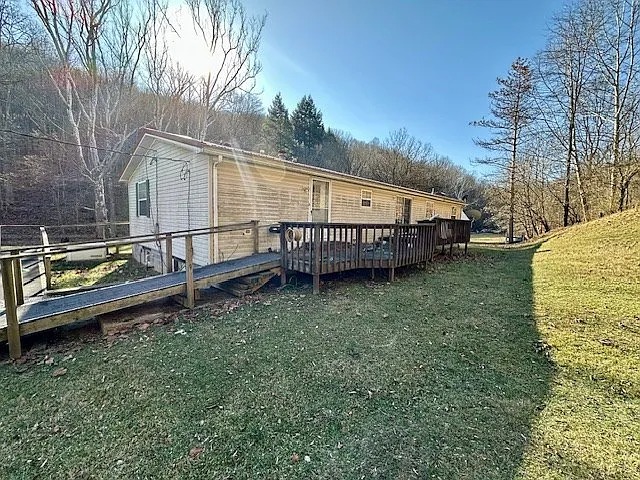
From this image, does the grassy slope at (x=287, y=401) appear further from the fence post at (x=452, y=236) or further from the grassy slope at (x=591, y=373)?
the fence post at (x=452, y=236)

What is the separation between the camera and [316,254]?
19.1 feet

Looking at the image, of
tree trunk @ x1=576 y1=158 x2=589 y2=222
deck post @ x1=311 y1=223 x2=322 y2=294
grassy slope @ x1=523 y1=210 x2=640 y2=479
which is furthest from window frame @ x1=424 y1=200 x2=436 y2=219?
deck post @ x1=311 y1=223 x2=322 y2=294

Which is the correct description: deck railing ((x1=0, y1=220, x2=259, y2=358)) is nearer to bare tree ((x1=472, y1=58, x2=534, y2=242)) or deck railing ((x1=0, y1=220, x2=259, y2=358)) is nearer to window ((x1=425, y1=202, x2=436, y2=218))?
window ((x1=425, y1=202, x2=436, y2=218))

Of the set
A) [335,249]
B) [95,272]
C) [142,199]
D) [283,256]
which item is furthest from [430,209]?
[95,272]

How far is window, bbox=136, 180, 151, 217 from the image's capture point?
10.3m

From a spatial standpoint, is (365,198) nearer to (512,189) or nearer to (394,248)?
(394,248)

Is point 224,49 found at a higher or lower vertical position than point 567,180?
higher

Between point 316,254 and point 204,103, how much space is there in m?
16.6

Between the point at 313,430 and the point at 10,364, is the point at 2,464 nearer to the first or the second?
the point at 10,364

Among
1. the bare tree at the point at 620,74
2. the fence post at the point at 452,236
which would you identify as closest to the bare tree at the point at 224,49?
the fence post at the point at 452,236

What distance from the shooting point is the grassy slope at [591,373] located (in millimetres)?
2158

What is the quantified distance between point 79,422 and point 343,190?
28.5 ft

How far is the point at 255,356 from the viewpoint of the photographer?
3643 millimetres

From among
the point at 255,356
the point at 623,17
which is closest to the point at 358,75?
the point at 623,17
